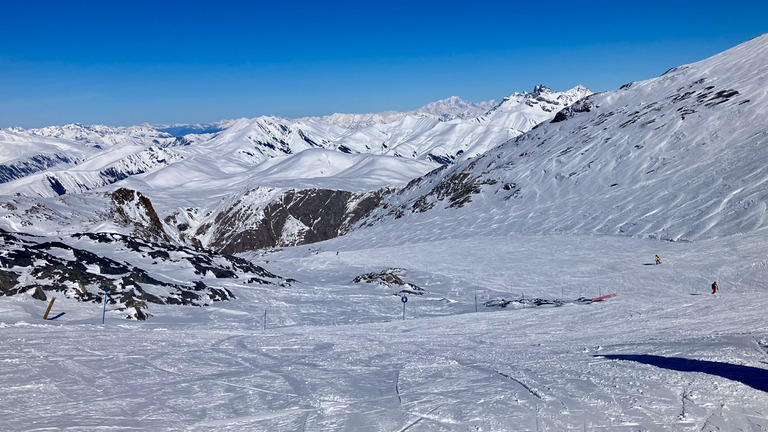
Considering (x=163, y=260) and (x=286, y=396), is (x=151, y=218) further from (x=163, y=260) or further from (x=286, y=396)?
(x=286, y=396)

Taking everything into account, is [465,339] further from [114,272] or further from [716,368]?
[114,272]

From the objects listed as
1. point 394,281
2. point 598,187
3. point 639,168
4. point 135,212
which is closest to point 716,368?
point 394,281

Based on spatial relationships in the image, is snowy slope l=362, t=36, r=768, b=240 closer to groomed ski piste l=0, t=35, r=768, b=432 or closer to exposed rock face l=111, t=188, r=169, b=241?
groomed ski piste l=0, t=35, r=768, b=432

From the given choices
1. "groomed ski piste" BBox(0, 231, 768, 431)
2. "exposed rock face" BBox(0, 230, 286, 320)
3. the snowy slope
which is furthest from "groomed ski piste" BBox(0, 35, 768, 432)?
"exposed rock face" BBox(0, 230, 286, 320)

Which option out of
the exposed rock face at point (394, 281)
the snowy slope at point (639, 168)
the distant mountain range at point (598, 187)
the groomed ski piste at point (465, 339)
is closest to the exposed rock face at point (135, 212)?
the distant mountain range at point (598, 187)

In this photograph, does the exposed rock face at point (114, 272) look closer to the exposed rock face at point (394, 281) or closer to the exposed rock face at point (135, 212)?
the exposed rock face at point (394, 281)

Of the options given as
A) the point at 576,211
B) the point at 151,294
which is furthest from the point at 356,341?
the point at 576,211

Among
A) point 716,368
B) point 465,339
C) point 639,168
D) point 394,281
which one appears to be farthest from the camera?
point 639,168
